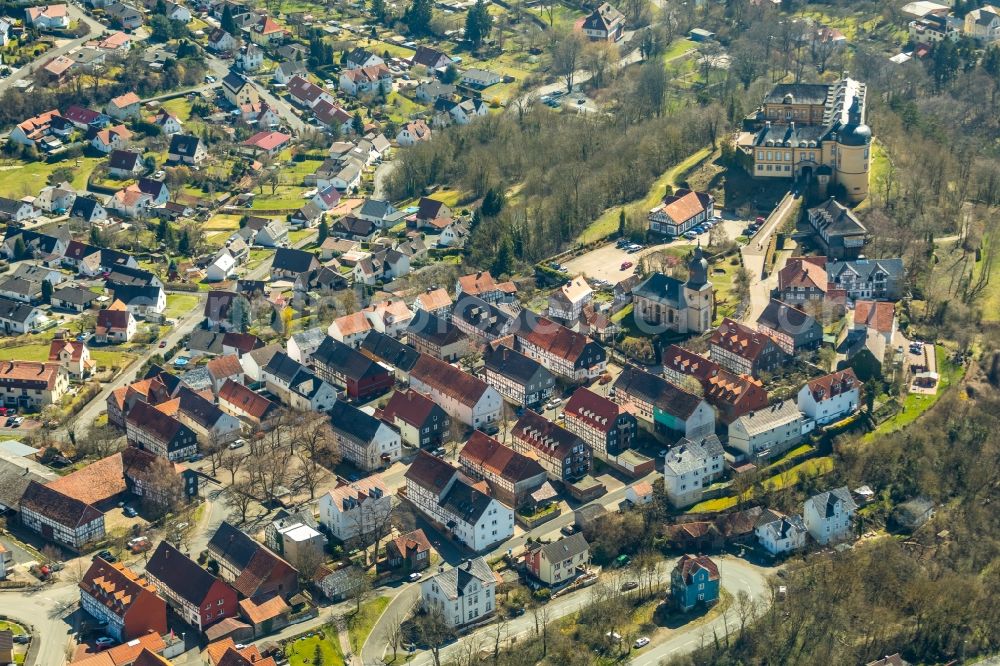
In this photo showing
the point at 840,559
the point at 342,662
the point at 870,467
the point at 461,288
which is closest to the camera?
the point at 342,662

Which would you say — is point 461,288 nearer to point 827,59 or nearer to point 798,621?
point 798,621

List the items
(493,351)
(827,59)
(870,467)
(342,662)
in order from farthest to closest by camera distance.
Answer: (827,59)
(493,351)
(870,467)
(342,662)

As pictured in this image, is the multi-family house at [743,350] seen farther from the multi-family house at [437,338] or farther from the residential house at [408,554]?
the residential house at [408,554]

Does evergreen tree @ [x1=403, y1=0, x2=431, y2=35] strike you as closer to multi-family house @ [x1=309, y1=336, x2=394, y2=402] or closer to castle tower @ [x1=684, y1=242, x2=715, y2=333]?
castle tower @ [x1=684, y1=242, x2=715, y2=333]

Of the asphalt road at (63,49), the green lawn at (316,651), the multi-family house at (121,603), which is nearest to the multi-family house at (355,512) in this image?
the green lawn at (316,651)

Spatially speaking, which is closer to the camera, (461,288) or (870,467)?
(870,467)

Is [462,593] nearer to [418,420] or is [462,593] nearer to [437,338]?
[418,420]

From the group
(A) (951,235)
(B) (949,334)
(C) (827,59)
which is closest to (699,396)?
(B) (949,334)
